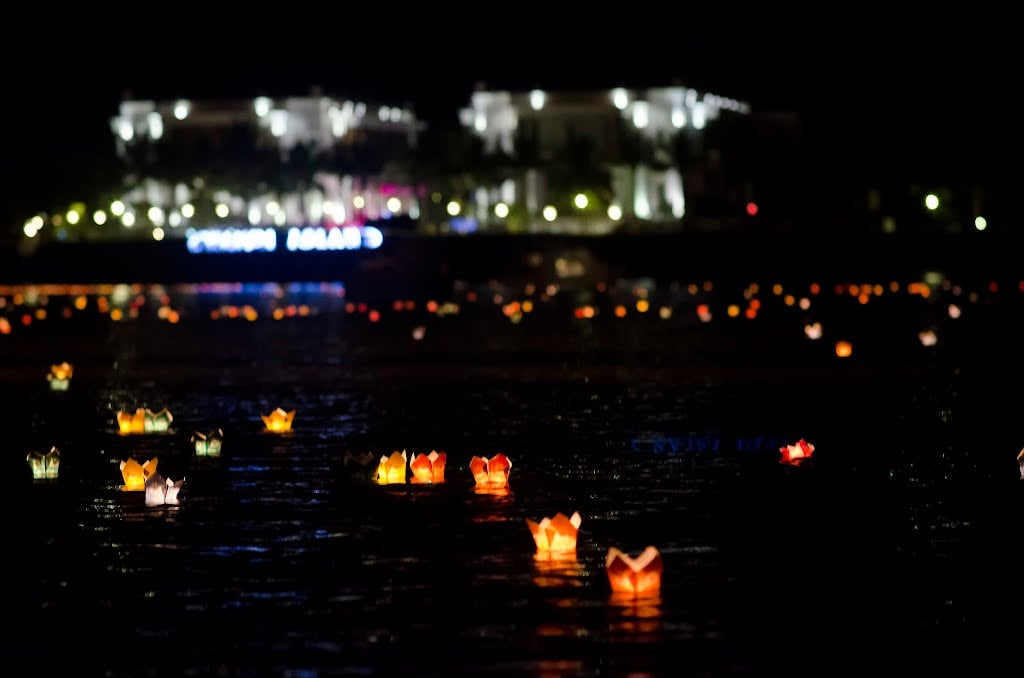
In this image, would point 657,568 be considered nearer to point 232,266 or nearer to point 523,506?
point 523,506

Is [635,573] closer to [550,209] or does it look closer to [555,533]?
[555,533]

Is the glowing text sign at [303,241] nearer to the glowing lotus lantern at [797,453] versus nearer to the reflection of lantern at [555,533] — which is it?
the glowing lotus lantern at [797,453]

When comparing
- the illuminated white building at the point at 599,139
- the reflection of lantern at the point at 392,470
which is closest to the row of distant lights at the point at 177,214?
the illuminated white building at the point at 599,139

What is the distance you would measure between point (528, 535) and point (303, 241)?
76331mm

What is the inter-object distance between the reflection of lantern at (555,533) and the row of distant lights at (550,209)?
96.3m

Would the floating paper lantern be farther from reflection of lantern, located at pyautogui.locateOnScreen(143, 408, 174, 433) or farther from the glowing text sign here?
the glowing text sign

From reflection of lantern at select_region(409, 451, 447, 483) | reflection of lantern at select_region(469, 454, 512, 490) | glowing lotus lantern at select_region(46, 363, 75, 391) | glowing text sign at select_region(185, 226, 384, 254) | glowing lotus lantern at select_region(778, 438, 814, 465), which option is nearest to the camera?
reflection of lantern at select_region(469, 454, 512, 490)

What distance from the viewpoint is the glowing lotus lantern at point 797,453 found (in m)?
15.5

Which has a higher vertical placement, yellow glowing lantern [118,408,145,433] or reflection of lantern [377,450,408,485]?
yellow glowing lantern [118,408,145,433]

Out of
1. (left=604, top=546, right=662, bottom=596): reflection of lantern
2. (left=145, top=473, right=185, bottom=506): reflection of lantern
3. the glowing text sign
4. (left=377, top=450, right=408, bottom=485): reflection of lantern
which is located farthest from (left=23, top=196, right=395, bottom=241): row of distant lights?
(left=604, top=546, right=662, bottom=596): reflection of lantern

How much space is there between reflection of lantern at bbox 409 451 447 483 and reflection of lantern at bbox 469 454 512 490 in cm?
29

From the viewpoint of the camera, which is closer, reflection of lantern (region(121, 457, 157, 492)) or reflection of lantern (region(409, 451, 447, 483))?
reflection of lantern (region(121, 457, 157, 492))

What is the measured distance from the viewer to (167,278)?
80875 mm

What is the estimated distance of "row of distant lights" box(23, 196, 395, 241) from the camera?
109 metres
